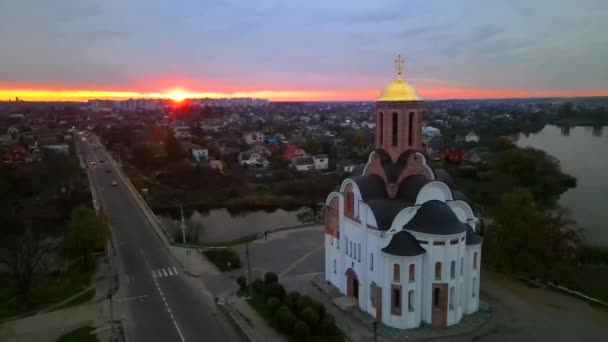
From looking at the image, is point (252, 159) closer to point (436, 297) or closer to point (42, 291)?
point (42, 291)

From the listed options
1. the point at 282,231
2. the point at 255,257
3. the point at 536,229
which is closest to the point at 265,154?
the point at 282,231

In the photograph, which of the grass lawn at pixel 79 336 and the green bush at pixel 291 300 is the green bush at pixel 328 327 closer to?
the green bush at pixel 291 300

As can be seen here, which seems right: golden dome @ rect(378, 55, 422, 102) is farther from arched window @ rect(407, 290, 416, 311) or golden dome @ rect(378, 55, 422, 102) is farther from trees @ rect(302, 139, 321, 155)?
trees @ rect(302, 139, 321, 155)

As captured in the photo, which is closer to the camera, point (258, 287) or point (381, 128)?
point (381, 128)

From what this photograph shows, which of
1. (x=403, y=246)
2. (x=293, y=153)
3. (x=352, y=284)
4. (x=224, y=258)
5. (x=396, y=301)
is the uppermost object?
(x=403, y=246)

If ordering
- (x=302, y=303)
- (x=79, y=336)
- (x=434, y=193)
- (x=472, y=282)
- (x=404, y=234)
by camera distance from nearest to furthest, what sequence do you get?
(x=404, y=234) < (x=79, y=336) < (x=302, y=303) < (x=434, y=193) < (x=472, y=282)

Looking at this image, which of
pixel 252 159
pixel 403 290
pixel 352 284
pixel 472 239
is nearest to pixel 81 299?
pixel 352 284

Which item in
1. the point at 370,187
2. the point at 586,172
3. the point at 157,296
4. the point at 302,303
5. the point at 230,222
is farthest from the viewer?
the point at 586,172

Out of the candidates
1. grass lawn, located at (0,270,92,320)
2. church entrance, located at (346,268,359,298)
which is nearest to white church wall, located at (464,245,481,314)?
church entrance, located at (346,268,359,298)
